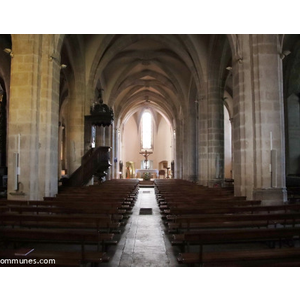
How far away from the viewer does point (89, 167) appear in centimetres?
1288

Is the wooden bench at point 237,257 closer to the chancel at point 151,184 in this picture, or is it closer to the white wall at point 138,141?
the chancel at point 151,184

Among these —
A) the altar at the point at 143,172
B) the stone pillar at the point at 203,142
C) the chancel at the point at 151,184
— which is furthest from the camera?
the altar at the point at 143,172

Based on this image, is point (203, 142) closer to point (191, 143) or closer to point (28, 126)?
point (191, 143)

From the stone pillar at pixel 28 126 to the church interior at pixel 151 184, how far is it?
3 centimetres

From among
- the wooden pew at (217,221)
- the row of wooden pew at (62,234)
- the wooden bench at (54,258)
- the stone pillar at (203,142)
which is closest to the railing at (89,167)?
the stone pillar at (203,142)

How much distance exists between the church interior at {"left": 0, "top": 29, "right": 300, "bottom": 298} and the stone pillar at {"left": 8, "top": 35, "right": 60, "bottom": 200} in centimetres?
3

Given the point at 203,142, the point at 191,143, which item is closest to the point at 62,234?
the point at 203,142

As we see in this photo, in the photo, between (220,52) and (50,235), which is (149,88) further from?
(50,235)

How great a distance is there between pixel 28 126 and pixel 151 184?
14564 mm

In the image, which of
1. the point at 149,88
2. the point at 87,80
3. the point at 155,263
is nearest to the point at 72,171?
the point at 87,80

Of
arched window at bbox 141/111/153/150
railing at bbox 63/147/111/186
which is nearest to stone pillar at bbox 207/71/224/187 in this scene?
railing at bbox 63/147/111/186

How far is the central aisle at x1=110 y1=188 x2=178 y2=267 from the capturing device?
167 inches

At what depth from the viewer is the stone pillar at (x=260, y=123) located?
776 cm

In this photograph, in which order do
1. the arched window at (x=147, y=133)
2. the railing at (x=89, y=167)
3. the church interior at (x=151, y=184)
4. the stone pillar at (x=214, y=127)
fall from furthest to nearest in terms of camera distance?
the arched window at (x=147, y=133)
the stone pillar at (x=214, y=127)
the railing at (x=89, y=167)
the church interior at (x=151, y=184)
